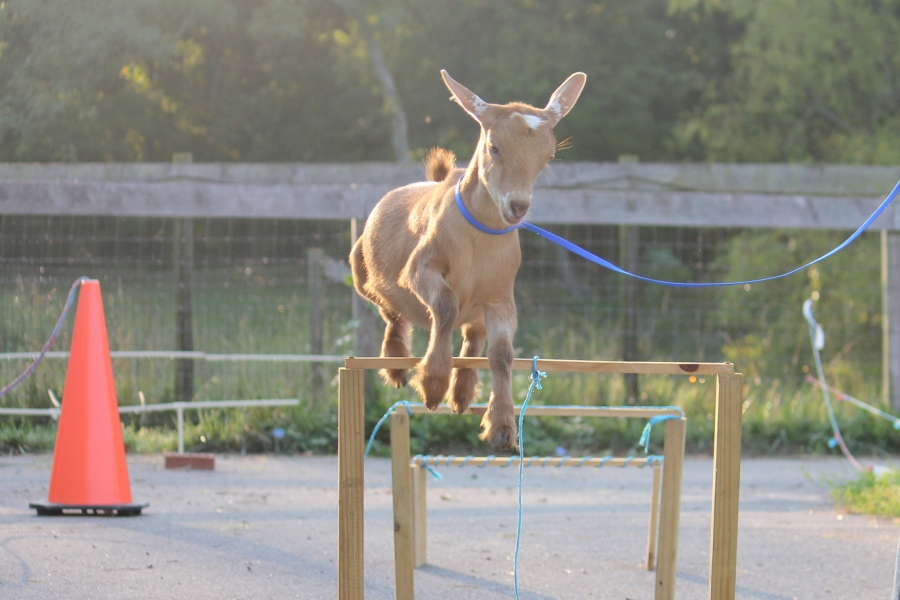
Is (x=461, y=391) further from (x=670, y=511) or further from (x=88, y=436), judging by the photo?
(x=88, y=436)

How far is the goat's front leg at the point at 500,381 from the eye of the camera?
286 centimetres

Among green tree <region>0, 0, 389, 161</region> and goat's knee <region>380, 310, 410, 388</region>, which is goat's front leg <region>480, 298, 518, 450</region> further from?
green tree <region>0, 0, 389, 161</region>

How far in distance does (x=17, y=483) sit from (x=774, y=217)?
19.1 feet

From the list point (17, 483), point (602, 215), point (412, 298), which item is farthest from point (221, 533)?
point (602, 215)

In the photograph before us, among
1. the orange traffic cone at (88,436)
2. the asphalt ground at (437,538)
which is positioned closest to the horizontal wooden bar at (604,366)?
the asphalt ground at (437,538)

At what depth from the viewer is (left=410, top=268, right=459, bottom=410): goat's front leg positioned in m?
2.89

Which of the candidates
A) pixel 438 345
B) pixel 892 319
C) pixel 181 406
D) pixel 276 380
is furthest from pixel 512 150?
pixel 892 319

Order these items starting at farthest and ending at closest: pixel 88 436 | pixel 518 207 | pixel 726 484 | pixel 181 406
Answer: pixel 181 406 < pixel 88 436 < pixel 726 484 < pixel 518 207

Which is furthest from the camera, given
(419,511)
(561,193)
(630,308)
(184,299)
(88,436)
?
(630,308)

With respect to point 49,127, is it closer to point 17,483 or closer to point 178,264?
point 178,264

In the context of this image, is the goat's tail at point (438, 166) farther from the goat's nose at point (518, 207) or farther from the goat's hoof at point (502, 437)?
the goat's hoof at point (502, 437)

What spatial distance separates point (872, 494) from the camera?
5.86 meters

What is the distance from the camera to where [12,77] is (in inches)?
239

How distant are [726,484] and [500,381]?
2.74 ft
